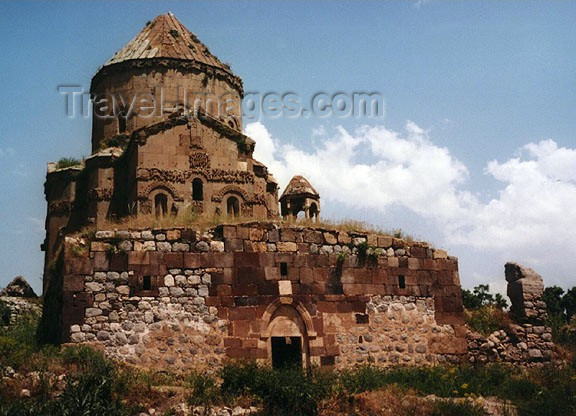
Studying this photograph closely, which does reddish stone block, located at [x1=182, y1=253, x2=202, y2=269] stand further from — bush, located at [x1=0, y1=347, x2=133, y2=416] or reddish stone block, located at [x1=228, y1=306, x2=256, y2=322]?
bush, located at [x1=0, y1=347, x2=133, y2=416]

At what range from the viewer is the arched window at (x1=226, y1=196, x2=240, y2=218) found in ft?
65.9

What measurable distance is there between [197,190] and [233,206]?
120cm

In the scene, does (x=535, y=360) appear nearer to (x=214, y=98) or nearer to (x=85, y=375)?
(x=85, y=375)

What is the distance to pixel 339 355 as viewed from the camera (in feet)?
42.9

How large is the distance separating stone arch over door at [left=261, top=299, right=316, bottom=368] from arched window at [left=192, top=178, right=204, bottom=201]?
7.59m

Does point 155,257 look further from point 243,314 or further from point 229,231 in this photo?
point 243,314

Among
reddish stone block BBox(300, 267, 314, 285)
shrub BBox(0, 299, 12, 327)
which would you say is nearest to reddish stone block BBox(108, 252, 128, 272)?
reddish stone block BBox(300, 267, 314, 285)

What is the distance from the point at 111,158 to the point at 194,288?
1006 cm

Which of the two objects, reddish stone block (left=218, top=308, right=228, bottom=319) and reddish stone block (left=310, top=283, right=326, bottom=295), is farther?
reddish stone block (left=310, top=283, right=326, bottom=295)

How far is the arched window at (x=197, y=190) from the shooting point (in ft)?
65.2

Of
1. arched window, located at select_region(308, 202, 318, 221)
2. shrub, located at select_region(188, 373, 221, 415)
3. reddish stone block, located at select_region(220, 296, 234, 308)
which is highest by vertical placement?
arched window, located at select_region(308, 202, 318, 221)

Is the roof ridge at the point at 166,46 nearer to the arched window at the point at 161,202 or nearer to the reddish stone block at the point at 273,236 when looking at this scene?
the arched window at the point at 161,202

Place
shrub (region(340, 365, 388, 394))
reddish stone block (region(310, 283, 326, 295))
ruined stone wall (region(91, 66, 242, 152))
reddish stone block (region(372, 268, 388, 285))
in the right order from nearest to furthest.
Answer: shrub (region(340, 365, 388, 394)) < reddish stone block (region(310, 283, 326, 295)) < reddish stone block (region(372, 268, 388, 285)) < ruined stone wall (region(91, 66, 242, 152))

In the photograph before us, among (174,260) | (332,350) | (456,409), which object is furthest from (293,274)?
(456,409)
